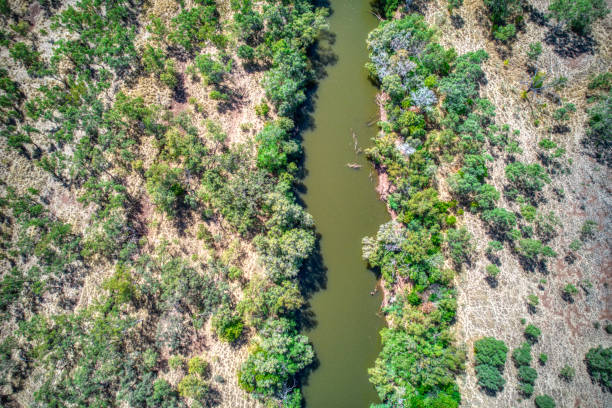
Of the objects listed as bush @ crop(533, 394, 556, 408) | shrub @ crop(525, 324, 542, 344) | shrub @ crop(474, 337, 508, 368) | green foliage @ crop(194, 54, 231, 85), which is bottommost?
bush @ crop(533, 394, 556, 408)

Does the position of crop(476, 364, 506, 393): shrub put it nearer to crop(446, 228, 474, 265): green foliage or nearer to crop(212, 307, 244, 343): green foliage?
crop(446, 228, 474, 265): green foliage

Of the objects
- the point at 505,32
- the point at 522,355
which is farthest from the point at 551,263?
the point at 505,32

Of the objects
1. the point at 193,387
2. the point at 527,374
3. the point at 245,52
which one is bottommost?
the point at 193,387

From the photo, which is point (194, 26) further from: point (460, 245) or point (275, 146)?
point (460, 245)

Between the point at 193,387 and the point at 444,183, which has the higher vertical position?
the point at 444,183

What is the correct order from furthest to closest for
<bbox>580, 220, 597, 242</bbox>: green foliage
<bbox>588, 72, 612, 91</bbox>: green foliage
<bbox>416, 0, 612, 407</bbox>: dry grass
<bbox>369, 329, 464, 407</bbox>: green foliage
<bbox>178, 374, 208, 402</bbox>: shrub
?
<bbox>588, 72, 612, 91</bbox>: green foliage, <bbox>580, 220, 597, 242</bbox>: green foliage, <bbox>416, 0, 612, 407</bbox>: dry grass, <bbox>178, 374, 208, 402</bbox>: shrub, <bbox>369, 329, 464, 407</bbox>: green foliage

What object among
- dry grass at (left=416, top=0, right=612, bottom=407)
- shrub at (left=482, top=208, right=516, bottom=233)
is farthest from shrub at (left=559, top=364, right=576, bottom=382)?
shrub at (left=482, top=208, right=516, bottom=233)

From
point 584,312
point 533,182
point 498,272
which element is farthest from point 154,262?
point 584,312
